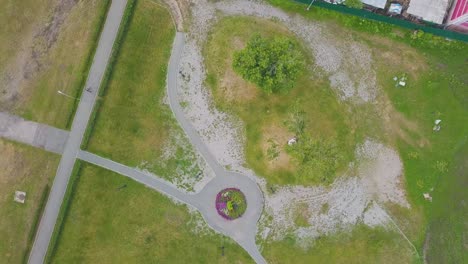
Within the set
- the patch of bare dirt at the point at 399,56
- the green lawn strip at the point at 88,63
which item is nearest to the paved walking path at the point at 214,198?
the green lawn strip at the point at 88,63

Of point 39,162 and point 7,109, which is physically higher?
point 7,109

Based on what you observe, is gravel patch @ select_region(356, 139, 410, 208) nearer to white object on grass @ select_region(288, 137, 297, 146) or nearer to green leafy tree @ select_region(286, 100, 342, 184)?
green leafy tree @ select_region(286, 100, 342, 184)

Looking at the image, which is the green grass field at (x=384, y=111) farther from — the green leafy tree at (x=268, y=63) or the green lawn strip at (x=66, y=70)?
the green lawn strip at (x=66, y=70)

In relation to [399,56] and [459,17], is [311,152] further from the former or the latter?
[459,17]

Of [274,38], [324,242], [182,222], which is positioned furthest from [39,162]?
[324,242]

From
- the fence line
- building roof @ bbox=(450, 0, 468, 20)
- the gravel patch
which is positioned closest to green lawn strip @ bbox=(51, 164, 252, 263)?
the gravel patch

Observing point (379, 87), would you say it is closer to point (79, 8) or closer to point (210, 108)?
point (210, 108)

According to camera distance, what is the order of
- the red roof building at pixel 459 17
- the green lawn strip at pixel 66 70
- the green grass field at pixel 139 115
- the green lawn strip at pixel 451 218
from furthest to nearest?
A: the green grass field at pixel 139 115
the green lawn strip at pixel 66 70
the green lawn strip at pixel 451 218
the red roof building at pixel 459 17
